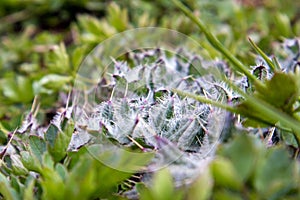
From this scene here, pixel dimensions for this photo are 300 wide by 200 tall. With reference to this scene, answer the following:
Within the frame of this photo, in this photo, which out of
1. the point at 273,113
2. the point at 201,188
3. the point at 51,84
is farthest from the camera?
the point at 51,84

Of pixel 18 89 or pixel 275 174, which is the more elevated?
pixel 18 89

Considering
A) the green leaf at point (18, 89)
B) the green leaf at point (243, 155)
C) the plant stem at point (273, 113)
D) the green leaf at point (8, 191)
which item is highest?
the green leaf at point (18, 89)

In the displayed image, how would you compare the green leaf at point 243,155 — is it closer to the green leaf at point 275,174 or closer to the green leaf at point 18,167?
the green leaf at point 275,174

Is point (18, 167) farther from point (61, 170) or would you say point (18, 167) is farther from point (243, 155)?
point (243, 155)

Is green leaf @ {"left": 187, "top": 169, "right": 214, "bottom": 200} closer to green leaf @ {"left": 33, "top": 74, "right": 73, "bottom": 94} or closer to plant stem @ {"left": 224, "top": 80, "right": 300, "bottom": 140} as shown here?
plant stem @ {"left": 224, "top": 80, "right": 300, "bottom": 140}

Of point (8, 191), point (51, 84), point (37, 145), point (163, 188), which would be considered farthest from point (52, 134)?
point (51, 84)

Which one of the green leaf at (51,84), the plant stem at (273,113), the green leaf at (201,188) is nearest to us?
the green leaf at (201,188)

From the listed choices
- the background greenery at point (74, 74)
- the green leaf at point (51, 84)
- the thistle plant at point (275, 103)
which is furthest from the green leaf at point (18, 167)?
the green leaf at point (51, 84)

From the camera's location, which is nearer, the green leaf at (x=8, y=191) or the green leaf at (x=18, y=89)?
the green leaf at (x=8, y=191)
